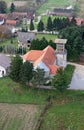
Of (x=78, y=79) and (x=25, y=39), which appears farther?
(x=25, y=39)

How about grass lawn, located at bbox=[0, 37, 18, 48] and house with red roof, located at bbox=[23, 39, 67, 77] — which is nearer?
house with red roof, located at bbox=[23, 39, 67, 77]

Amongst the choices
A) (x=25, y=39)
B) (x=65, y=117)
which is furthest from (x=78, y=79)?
(x=25, y=39)

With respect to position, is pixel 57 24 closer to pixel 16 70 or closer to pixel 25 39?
pixel 25 39

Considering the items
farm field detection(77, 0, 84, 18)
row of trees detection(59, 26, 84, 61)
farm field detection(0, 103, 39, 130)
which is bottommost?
farm field detection(77, 0, 84, 18)

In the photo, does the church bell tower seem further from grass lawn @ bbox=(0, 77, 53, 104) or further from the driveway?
grass lawn @ bbox=(0, 77, 53, 104)

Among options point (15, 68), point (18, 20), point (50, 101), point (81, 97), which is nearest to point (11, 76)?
point (15, 68)

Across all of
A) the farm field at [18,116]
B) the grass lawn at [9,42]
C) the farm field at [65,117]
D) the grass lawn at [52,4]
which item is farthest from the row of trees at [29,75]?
the grass lawn at [52,4]

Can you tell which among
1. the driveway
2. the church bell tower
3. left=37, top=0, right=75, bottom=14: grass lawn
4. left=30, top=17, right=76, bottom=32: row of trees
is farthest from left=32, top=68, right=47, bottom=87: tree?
left=37, top=0, right=75, bottom=14: grass lawn
